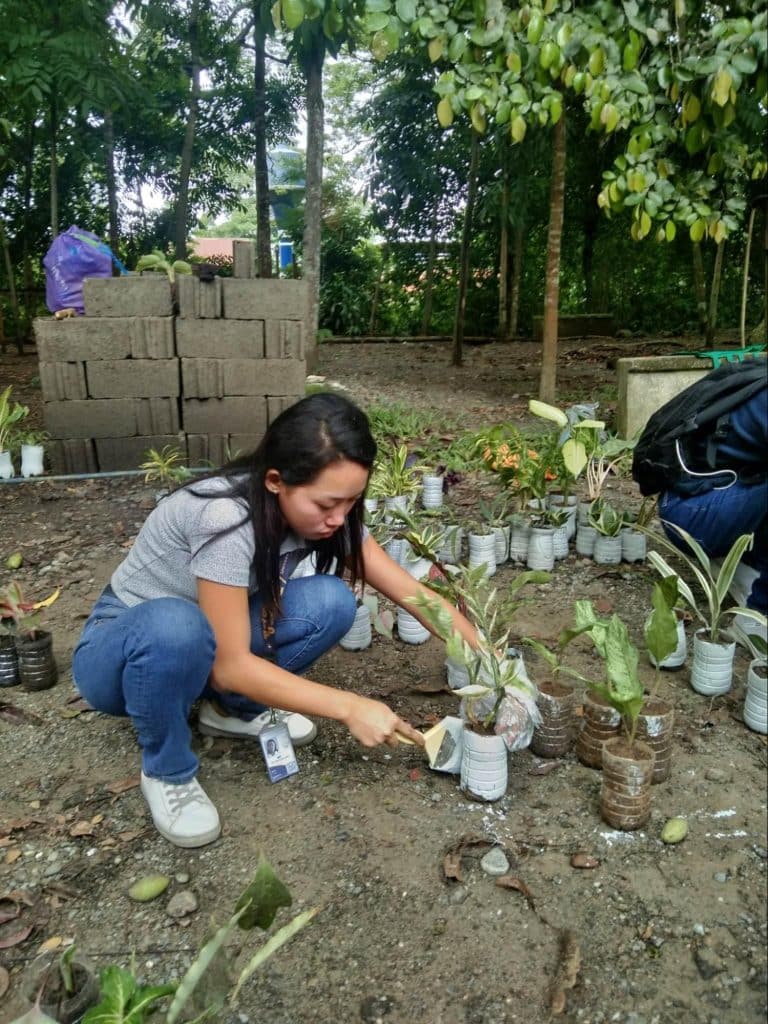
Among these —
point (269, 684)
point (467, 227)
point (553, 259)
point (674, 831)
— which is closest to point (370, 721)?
point (269, 684)

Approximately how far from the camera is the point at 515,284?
9.91 m

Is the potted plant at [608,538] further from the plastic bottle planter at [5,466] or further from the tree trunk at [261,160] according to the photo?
the tree trunk at [261,160]

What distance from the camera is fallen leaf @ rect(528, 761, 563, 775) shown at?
1904 millimetres

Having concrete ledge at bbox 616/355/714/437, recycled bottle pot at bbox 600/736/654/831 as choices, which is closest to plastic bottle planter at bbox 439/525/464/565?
recycled bottle pot at bbox 600/736/654/831

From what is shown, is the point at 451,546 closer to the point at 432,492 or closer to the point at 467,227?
the point at 432,492

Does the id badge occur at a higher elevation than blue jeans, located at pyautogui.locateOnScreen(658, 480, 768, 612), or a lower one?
lower

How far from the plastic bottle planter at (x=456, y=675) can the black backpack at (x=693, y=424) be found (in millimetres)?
880

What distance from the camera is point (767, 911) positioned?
146 centimetres

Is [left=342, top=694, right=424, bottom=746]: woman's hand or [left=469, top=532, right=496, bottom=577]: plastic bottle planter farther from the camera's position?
[left=469, top=532, right=496, bottom=577]: plastic bottle planter

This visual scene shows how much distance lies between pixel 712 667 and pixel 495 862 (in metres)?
0.92

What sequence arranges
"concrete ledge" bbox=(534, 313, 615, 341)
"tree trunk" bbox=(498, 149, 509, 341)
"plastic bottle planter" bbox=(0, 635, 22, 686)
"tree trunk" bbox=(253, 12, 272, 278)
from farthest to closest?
"concrete ledge" bbox=(534, 313, 615, 341) < "tree trunk" bbox=(498, 149, 509, 341) < "tree trunk" bbox=(253, 12, 272, 278) < "plastic bottle planter" bbox=(0, 635, 22, 686)

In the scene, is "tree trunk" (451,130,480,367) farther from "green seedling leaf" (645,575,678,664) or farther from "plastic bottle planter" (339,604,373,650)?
"green seedling leaf" (645,575,678,664)

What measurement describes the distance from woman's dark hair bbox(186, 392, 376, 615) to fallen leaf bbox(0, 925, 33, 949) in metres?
0.76

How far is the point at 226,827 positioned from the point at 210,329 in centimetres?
329
